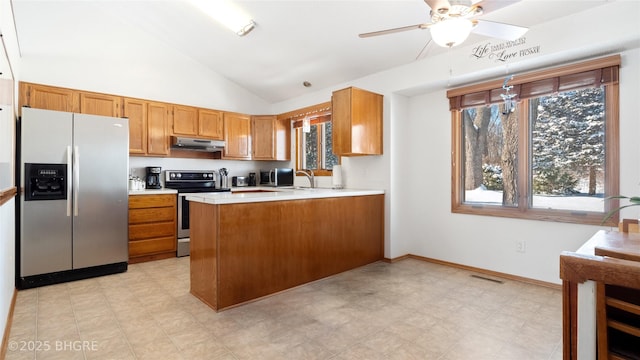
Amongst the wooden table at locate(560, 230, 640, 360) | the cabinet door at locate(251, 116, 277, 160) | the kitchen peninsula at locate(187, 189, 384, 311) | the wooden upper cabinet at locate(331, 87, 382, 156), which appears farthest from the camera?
the cabinet door at locate(251, 116, 277, 160)

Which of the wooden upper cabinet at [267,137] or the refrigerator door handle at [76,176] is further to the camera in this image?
the wooden upper cabinet at [267,137]

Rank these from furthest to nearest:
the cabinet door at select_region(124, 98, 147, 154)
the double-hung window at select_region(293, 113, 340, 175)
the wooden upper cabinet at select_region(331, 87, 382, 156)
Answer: the double-hung window at select_region(293, 113, 340, 175), the cabinet door at select_region(124, 98, 147, 154), the wooden upper cabinet at select_region(331, 87, 382, 156)

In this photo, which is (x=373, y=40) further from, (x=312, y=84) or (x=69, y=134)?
(x=69, y=134)

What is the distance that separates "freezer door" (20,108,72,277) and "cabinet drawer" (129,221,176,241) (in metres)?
0.68

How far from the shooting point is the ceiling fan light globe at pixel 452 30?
1.84 metres

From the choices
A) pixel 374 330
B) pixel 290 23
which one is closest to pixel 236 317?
pixel 374 330

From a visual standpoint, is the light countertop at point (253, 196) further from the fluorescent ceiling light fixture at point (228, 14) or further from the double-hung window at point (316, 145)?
the fluorescent ceiling light fixture at point (228, 14)

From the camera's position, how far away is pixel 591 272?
85cm

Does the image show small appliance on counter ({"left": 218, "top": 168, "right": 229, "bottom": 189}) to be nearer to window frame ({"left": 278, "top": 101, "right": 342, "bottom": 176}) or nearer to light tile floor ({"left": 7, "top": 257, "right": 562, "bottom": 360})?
window frame ({"left": 278, "top": 101, "right": 342, "bottom": 176})

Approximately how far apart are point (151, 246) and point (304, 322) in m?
2.69

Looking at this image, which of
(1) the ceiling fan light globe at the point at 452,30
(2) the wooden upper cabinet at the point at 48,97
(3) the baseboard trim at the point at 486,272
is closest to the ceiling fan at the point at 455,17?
(1) the ceiling fan light globe at the point at 452,30

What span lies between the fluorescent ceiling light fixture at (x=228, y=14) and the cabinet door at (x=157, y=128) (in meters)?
1.55

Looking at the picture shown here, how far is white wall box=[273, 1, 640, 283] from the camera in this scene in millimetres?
2609

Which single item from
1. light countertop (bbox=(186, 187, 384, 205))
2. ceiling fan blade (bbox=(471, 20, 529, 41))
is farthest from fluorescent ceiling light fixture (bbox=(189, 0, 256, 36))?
ceiling fan blade (bbox=(471, 20, 529, 41))
